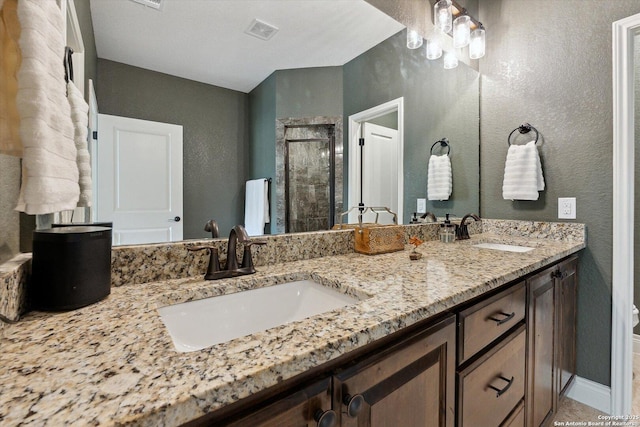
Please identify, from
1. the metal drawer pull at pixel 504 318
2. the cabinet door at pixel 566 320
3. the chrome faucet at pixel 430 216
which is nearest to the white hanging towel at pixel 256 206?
the metal drawer pull at pixel 504 318

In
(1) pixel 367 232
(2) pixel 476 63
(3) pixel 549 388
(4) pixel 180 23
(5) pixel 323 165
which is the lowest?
(3) pixel 549 388

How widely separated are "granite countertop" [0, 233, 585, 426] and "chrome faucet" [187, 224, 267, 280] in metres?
0.05

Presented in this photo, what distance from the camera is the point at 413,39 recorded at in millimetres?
1730

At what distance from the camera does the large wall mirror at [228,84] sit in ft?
2.88

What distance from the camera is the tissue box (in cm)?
133

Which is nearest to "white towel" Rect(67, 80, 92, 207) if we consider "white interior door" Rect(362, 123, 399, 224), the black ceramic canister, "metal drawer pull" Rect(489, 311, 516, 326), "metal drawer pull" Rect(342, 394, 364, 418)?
the black ceramic canister

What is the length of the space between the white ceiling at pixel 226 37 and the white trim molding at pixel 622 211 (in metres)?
1.43

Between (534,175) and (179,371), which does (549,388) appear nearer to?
(534,175)

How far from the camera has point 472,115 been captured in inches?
84.3

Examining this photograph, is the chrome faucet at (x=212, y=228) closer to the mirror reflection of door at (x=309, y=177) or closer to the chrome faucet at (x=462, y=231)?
the mirror reflection of door at (x=309, y=177)

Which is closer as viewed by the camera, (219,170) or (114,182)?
(114,182)

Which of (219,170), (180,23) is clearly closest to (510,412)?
(219,170)

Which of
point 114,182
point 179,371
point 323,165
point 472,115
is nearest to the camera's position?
point 179,371

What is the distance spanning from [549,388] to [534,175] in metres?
1.18
